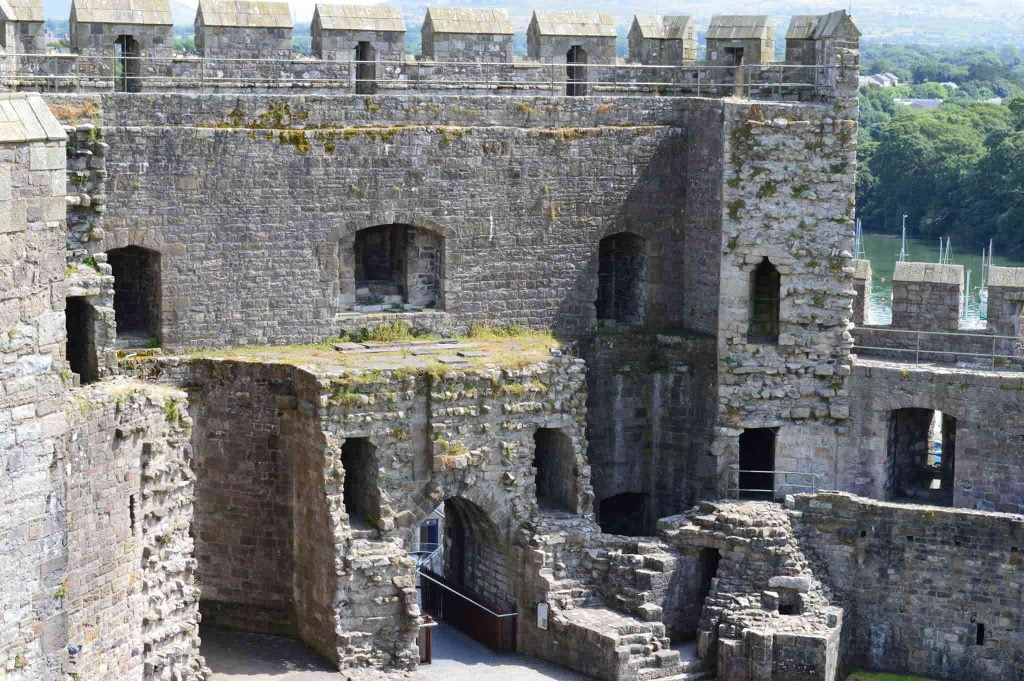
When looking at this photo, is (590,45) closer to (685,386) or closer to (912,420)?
(685,386)

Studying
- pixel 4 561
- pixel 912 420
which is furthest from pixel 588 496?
pixel 4 561

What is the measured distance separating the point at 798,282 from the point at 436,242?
5211 mm

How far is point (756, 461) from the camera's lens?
33.2m

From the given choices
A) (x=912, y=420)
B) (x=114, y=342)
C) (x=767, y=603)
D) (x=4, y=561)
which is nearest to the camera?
(x=4, y=561)

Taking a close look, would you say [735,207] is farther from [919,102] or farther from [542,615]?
[919,102]

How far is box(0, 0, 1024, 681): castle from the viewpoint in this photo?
97.1 ft

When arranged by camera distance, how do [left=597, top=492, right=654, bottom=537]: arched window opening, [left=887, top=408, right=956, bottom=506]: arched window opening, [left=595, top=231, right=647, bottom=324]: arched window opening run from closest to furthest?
[left=887, top=408, right=956, bottom=506]: arched window opening < [left=595, top=231, right=647, bottom=324]: arched window opening < [left=597, top=492, right=654, bottom=537]: arched window opening

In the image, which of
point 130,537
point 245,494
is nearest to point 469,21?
point 245,494

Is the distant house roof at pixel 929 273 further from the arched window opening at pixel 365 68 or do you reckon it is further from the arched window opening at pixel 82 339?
the arched window opening at pixel 82 339

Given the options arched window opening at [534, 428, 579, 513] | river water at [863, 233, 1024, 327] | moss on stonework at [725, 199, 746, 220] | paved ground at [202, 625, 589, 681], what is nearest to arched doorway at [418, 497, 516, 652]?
paved ground at [202, 625, 589, 681]

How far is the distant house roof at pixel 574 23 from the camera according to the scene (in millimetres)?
32562

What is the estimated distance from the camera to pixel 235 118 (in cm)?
3030

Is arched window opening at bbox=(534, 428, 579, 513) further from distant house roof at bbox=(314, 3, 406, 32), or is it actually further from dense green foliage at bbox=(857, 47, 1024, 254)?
dense green foliage at bbox=(857, 47, 1024, 254)

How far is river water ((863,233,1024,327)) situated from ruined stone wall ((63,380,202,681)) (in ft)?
97.8
